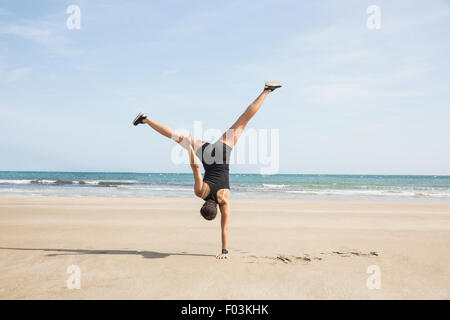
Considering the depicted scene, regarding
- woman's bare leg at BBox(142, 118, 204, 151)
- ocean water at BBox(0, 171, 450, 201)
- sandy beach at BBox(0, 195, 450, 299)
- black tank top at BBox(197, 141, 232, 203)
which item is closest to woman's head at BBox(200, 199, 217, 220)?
black tank top at BBox(197, 141, 232, 203)

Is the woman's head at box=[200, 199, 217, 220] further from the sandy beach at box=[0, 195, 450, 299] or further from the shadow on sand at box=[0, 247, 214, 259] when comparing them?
the shadow on sand at box=[0, 247, 214, 259]

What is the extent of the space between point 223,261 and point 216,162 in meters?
1.64

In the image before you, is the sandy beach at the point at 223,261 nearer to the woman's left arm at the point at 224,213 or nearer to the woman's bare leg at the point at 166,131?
the woman's left arm at the point at 224,213

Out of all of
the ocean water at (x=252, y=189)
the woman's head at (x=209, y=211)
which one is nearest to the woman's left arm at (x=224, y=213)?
the woman's head at (x=209, y=211)

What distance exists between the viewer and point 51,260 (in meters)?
5.69

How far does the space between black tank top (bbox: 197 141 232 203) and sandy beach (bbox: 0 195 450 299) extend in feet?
4.20

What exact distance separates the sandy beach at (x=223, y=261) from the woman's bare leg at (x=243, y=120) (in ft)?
6.90

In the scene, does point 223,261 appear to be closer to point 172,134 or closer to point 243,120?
point 172,134

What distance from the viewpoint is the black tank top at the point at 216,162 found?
593 centimetres

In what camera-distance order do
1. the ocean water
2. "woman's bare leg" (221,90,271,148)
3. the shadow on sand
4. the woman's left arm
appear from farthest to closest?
the ocean water, "woman's bare leg" (221,90,271,148), the shadow on sand, the woman's left arm

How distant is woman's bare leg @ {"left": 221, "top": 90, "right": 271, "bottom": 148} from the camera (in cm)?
630

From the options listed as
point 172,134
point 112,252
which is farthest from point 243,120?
point 112,252
